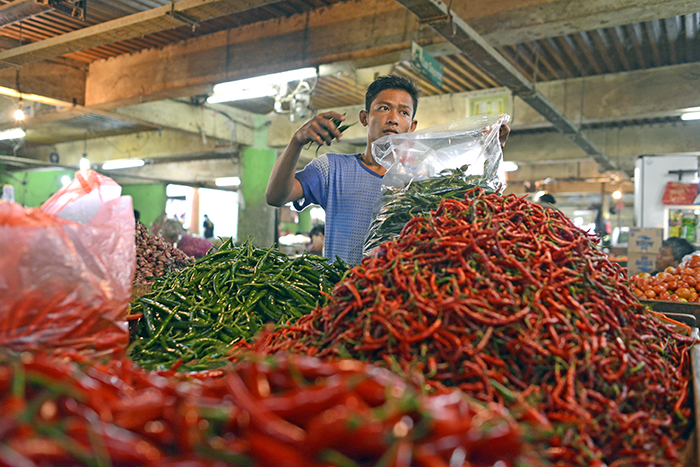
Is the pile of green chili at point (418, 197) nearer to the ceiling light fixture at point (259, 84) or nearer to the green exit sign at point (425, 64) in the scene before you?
the green exit sign at point (425, 64)

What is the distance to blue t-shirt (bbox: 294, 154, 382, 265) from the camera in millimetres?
2945

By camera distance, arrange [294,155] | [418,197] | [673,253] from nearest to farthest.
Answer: [418,197] < [294,155] < [673,253]

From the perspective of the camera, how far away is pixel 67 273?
1.36 metres

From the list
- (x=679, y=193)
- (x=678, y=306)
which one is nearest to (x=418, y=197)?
(x=678, y=306)

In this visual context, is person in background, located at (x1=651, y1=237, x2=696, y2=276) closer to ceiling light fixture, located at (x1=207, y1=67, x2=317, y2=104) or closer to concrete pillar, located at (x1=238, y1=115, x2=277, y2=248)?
ceiling light fixture, located at (x1=207, y1=67, x2=317, y2=104)

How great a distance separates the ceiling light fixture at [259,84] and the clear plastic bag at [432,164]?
5092mm

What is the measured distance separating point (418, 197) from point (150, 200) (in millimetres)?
25048

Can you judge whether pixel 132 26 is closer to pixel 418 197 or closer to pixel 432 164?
pixel 432 164

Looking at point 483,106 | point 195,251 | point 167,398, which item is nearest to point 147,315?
point 167,398

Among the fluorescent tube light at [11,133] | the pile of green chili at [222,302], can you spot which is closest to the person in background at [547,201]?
the pile of green chili at [222,302]

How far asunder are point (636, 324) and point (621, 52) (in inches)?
338

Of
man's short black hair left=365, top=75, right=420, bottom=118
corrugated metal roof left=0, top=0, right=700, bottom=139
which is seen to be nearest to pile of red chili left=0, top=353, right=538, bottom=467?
man's short black hair left=365, top=75, right=420, bottom=118

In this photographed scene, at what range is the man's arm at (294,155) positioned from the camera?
7.91 ft

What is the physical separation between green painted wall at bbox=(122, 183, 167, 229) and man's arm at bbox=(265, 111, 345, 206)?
2294cm
